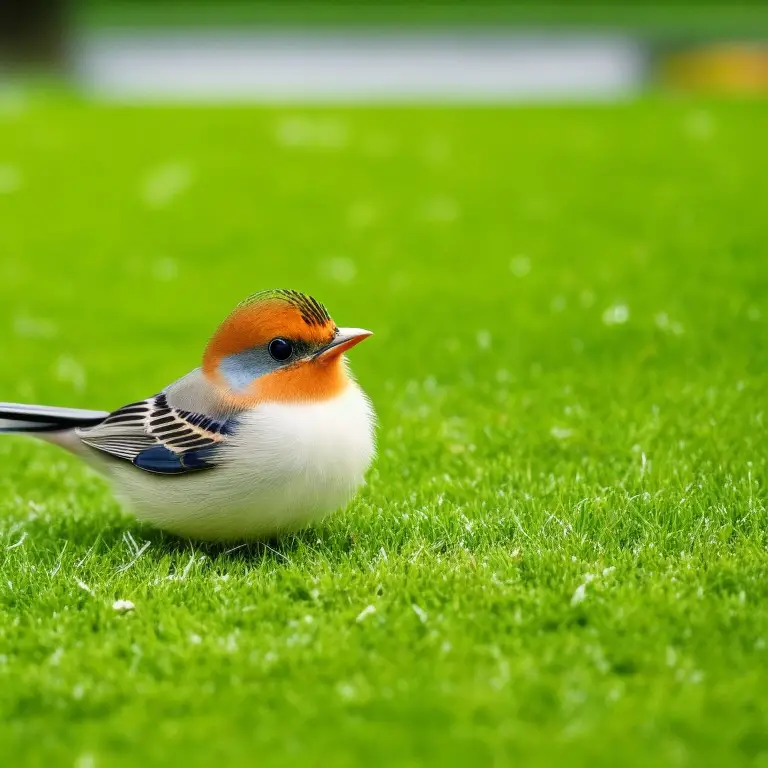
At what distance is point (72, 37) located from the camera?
3638cm

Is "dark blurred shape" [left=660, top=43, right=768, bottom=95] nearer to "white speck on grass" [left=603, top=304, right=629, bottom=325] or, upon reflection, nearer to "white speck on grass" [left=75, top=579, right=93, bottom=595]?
"white speck on grass" [left=603, top=304, right=629, bottom=325]

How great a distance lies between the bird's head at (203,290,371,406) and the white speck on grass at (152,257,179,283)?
6208 mm

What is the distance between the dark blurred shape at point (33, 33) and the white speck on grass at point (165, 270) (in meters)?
22.4

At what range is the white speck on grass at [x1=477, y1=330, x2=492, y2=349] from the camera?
894 centimetres

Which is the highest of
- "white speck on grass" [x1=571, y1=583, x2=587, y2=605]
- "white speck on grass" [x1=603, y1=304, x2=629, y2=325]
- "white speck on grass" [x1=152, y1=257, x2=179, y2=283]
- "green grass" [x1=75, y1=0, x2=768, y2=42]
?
"green grass" [x1=75, y1=0, x2=768, y2=42]

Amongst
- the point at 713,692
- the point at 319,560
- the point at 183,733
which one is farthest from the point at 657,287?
the point at 183,733

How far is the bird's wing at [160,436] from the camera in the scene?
18.3ft

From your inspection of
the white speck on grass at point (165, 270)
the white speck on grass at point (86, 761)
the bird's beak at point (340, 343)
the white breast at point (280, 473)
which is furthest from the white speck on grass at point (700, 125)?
the white speck on grass at point (86, 761)

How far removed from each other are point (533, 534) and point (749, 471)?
142 cm

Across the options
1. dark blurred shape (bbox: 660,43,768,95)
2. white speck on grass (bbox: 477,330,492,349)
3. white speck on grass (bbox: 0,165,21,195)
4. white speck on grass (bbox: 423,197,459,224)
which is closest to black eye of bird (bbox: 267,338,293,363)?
white speck on grass (bbox: 477,330,492,349)

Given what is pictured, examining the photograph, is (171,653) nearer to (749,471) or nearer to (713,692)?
(713,692)

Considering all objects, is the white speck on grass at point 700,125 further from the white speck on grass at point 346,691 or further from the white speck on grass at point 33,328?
the white speck on grass at point 346,691

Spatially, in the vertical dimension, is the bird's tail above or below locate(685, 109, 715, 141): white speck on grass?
below

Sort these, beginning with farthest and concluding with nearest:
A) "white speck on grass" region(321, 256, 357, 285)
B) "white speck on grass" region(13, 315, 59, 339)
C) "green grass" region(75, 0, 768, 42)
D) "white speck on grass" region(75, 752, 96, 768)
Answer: "green grass" region(75, 0, 768, 42) → "white speck on grass" region(321, 256, 357, 285) → "white speck on grass" region(13, 315, 59, 339) → "white speck on grass" region(75, 752, 96, 768)
